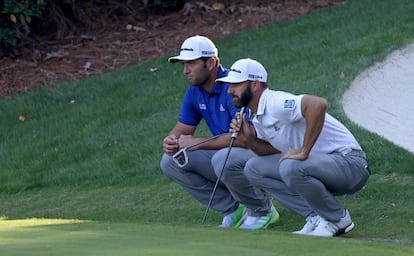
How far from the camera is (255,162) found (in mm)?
7426

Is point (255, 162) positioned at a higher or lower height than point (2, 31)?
higher

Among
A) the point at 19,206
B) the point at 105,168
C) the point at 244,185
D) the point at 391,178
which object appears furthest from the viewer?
the point at 105,168

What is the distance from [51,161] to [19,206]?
191 centimetres

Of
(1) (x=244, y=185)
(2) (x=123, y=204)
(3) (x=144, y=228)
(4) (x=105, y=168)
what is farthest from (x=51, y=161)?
(3) (x=144, y=228)

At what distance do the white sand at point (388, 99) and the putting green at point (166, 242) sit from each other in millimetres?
5382

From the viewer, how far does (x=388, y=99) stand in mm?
13484

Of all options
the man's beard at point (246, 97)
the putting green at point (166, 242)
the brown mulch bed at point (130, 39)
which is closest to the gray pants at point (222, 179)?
the man's beard at point (246, 97)

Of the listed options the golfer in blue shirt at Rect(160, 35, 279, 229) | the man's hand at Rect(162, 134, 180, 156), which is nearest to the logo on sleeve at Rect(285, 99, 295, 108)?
the golfer in blue shirt at Rect(160, 35, 279, 229)

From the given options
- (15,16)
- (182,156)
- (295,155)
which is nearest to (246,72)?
(295,155)

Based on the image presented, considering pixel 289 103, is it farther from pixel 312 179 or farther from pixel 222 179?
pixel 222 179

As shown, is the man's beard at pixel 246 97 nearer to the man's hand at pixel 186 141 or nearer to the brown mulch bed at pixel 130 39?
the man's hand at pixel 186 141

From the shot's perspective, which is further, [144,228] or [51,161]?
[51,161]

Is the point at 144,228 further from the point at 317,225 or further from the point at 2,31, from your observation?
the point at 2,31

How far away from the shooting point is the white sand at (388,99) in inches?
484
